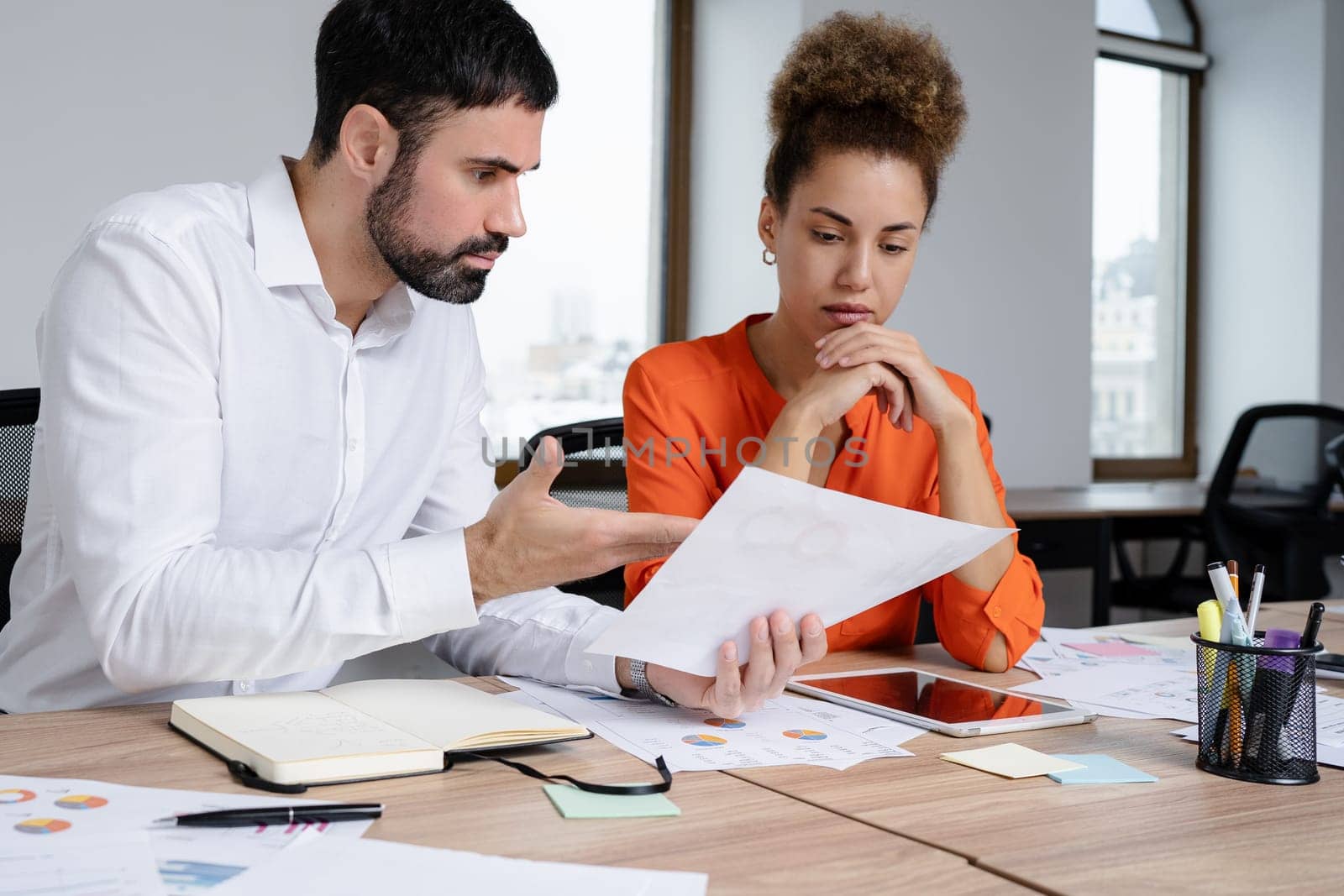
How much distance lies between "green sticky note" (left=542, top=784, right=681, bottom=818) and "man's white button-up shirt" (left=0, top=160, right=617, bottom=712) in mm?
223

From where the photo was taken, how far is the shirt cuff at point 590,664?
1.19 metres

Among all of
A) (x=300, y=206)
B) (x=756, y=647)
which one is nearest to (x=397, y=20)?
(x=300, y=206)

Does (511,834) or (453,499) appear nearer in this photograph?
(511,834)

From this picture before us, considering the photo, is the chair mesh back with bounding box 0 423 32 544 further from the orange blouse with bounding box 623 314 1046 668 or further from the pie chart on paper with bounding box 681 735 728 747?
the pie chart on paper with bounding box 681 735 728 747

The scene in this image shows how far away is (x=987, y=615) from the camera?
1.39m

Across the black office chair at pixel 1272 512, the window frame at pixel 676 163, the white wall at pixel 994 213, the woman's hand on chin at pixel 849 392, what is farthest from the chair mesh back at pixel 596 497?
the black office chair at pixel 1272 512

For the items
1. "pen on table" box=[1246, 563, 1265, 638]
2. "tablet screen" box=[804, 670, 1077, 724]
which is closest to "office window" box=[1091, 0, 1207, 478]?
"tablet screen" box=[804, 670, 1077, 724]

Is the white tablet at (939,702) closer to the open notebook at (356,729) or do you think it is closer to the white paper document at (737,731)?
the white paper document at (737,731)

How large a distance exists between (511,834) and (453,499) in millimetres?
743

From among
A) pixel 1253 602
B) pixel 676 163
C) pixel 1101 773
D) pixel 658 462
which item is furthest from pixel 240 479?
pixel 676 163

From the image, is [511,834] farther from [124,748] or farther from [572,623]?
[572,623]

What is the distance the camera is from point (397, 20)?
1267 mm

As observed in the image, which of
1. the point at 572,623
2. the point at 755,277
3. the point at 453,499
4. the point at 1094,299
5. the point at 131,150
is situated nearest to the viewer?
the point at 572,623

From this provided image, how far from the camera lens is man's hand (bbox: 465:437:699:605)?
0.96 metres
